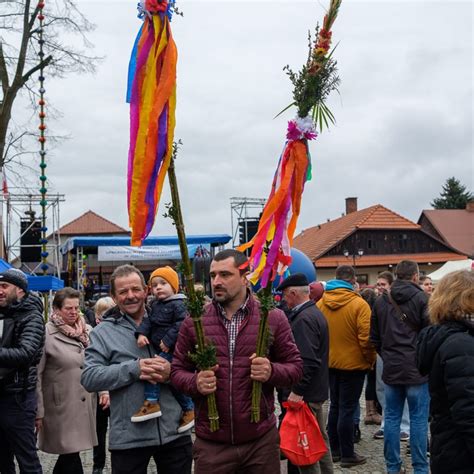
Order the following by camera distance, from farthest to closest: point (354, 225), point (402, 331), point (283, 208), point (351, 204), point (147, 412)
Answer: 1. point (351, 204)
2. point (354, 225)
3. point (402, 331)
4. point (147, 412)
5. point (283, 208)

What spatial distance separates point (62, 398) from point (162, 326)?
1528 mm

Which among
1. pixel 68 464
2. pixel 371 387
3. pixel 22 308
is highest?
pixel 22 308

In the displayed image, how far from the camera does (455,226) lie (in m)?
53.1

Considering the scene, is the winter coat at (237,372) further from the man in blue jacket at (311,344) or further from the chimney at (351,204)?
the chimney at (351,204)

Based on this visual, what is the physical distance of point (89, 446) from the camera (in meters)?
4.59

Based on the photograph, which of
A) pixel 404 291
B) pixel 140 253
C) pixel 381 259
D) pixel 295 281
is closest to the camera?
pixel 295 281

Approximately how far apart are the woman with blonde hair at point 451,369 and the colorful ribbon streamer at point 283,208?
2.65 ft

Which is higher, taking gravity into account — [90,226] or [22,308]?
[90,226]

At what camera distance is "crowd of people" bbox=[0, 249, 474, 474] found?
3002 mm

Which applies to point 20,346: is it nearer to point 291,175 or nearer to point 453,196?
point 291,175

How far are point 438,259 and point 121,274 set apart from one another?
44593 millimetres

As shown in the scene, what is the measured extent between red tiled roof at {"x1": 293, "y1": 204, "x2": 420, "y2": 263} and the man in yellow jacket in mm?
36050

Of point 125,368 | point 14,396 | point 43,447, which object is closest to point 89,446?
point 43,447

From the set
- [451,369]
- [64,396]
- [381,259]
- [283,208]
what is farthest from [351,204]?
[451,369]
